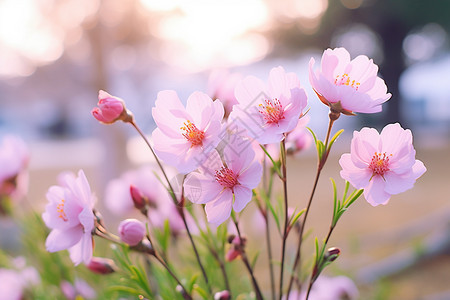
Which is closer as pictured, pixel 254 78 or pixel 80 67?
pixel 254 78

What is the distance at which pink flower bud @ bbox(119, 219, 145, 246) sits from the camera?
447 mm

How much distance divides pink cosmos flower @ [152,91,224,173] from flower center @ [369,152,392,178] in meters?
0.16

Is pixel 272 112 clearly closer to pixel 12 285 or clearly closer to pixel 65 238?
pixel 65 238

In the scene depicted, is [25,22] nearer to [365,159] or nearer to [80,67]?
[80,67]

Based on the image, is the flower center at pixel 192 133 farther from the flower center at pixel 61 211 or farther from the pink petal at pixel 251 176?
the flower center at pixel 61 211

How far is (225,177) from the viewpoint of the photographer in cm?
42

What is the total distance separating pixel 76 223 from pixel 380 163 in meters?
0.33

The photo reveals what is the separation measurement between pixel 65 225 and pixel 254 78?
0.26 m

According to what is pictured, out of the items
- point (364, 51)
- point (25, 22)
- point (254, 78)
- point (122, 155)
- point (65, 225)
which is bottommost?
point (65, 225)

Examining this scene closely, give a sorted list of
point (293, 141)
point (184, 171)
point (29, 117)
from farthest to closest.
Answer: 1. point (29, 117)
2. point (293, 141)
3. point (184, 171)

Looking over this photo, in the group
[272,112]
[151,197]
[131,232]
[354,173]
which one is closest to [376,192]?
[354,173]

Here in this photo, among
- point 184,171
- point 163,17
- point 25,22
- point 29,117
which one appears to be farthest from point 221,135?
Answer: point 29,117

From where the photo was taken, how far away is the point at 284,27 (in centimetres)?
937

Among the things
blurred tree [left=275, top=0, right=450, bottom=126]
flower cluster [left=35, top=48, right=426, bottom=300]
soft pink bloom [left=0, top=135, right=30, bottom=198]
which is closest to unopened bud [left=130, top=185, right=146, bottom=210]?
flower cluster [left=35, top=48, right=426, bottom=300]
